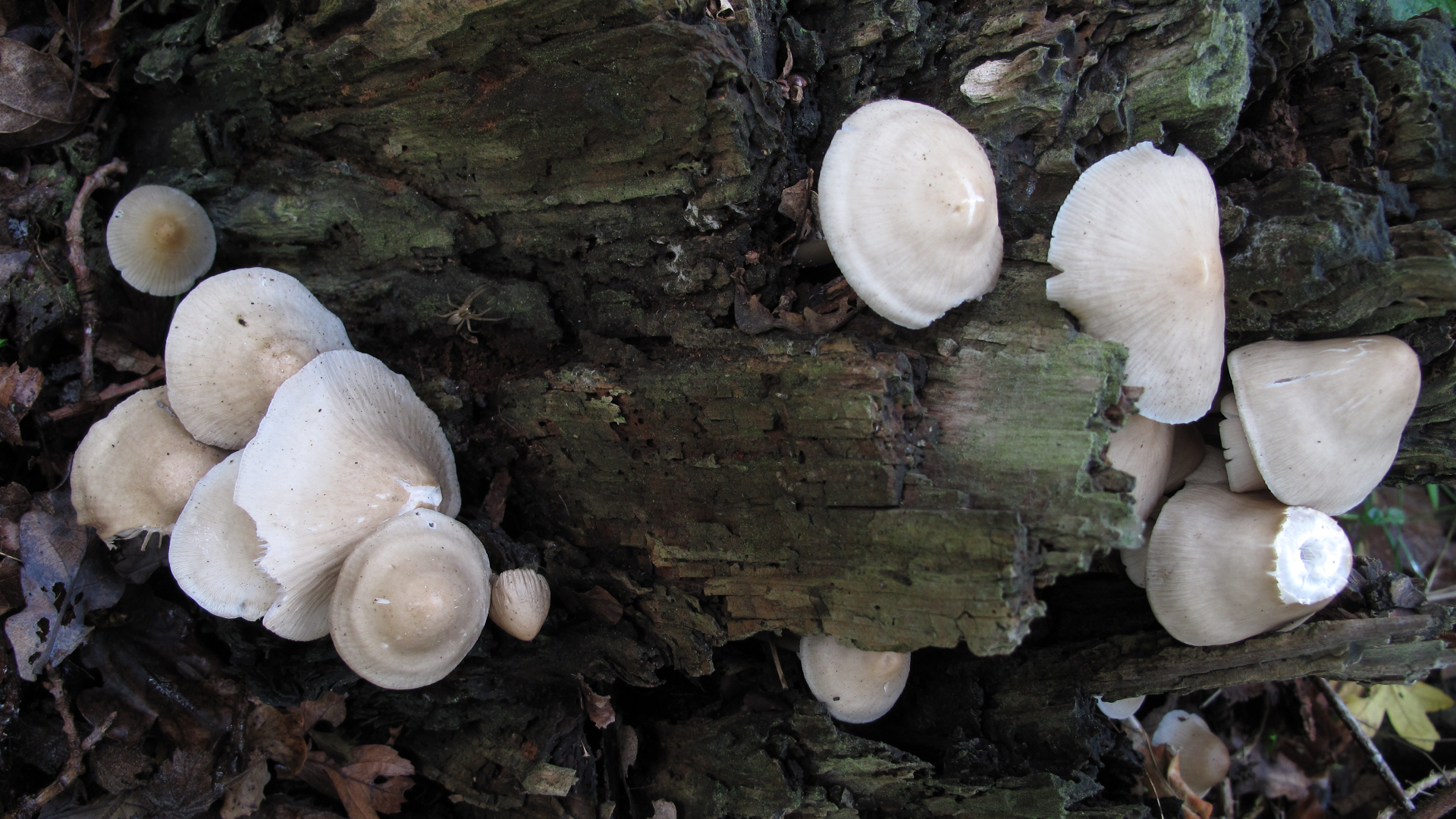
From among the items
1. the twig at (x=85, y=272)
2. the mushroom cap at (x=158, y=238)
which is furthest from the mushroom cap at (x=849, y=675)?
the twig at (x=85, y=272)

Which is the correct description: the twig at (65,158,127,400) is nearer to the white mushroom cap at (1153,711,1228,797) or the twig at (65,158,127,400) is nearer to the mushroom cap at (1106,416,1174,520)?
the mushroom cap at (1106,416,1174,520)

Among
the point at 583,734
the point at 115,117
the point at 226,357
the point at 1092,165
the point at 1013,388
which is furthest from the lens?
the point at 115,117

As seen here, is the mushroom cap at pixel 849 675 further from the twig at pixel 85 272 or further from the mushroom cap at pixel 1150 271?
the twig at pixel 85 272

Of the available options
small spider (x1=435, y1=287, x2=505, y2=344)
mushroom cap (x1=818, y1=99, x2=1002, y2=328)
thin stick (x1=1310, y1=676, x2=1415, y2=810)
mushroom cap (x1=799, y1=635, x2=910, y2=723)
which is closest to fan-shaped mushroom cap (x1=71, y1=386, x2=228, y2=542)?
small spider (x1=435, y1=287, x2=505, y2=344)

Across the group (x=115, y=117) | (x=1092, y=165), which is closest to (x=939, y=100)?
(x=1092, y=165)

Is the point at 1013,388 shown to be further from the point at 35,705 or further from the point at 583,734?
the point at 35,705

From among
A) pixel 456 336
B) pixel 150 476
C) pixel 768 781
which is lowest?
pixel 768 781

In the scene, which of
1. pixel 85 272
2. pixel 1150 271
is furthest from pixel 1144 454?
pixel 85 272
